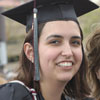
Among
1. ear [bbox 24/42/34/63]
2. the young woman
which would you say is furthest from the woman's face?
ear [bbox 24/42/34/63]

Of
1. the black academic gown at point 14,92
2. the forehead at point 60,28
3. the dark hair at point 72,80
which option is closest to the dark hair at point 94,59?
the dark hair at point 72,80

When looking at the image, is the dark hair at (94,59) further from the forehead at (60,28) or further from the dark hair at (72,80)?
the forehead at (60,28)

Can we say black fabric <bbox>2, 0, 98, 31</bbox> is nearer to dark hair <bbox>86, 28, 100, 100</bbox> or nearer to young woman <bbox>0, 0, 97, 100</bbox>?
young woman <bbox>0, 0, 97, 100</bbox>

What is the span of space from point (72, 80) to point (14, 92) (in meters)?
0.67

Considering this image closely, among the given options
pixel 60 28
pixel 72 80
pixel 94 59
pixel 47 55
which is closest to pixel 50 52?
pixel 47 55

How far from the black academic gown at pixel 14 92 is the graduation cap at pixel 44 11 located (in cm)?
14

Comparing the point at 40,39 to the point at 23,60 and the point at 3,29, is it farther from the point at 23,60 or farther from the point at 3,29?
the point at 3,29

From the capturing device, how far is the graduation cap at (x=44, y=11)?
2105mm

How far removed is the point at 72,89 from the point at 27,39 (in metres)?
0.66

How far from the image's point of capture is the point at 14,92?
6.34ft

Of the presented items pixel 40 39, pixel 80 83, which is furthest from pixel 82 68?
pixel 40 39

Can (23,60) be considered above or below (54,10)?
below

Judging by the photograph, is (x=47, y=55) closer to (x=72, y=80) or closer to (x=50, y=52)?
(x=50, y=52)

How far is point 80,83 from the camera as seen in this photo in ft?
8.02
